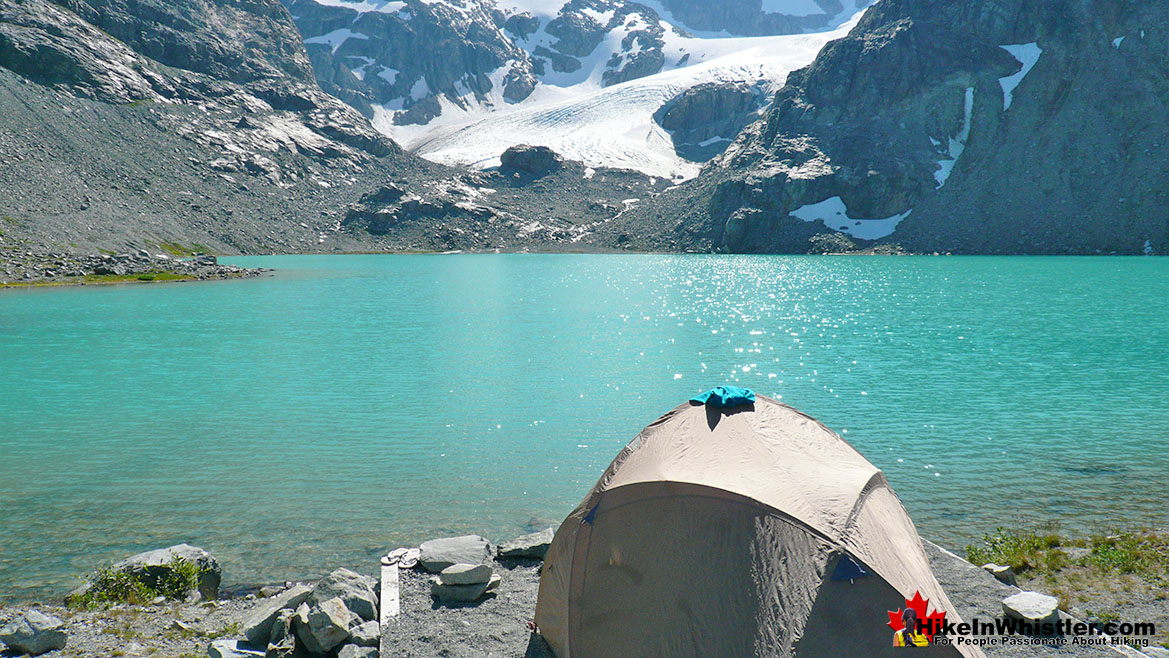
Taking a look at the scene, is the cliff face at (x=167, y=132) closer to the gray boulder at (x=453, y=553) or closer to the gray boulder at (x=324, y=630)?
the gray boulder at (x=453, y=553)

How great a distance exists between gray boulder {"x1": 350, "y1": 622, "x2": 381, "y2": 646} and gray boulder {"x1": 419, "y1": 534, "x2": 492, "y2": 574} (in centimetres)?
158

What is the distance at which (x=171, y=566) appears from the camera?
30.1 ft

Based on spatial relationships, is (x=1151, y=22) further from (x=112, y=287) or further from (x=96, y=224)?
(x=96, y=224)

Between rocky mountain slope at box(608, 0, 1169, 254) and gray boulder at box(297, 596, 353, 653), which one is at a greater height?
rocky mountain slope at box(608, 0, 1169, 254)

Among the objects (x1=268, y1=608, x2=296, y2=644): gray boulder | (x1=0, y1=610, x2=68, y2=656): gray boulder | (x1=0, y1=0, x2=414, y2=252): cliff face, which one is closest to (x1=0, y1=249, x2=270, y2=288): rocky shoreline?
(x1=0, y1=0, x2=414, y2=252): cliff face

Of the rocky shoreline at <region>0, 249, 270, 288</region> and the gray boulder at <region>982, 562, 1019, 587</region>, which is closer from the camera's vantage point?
the gray boulder at <region>982, 562, 1019, 587</region>

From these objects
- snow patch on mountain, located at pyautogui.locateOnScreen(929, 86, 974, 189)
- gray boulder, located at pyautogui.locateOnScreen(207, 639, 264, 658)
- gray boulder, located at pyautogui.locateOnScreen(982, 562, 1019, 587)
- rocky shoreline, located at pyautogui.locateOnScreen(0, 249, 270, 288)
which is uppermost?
snow patch on mountain, located at pyautogui.locateOnScreen(929, 86, 974, 189)

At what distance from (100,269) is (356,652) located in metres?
74.8

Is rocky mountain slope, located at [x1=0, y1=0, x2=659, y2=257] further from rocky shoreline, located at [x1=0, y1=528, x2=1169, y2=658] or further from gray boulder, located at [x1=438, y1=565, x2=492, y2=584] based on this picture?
gray boulder, located at [x1=438, y1=565, x2=492, y2=584]

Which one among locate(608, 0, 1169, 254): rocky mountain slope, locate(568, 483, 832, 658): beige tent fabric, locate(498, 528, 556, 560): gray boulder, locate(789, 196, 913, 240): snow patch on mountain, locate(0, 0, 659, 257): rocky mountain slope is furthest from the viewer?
locate(789, 196, 913, 240): snow patch on mountain

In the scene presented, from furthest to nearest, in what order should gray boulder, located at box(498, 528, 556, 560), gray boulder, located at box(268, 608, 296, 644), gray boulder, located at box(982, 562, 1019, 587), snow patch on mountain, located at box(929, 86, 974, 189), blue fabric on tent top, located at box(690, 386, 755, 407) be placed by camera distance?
1. snow patch on mountain, located at box(929, 86, 974, 189)
2. gray boulder, located at box(498, 528, 556, 560)
3. gray boulder, located at box(982, 562, 1019, 587)
4. blue fabric on tent top, located at box(690, 386, 755, 407)
5. gray boulder, located at box(268, 608, 296, 644)

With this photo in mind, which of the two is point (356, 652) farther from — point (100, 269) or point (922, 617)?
point (100, 269)

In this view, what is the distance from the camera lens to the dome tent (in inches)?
228

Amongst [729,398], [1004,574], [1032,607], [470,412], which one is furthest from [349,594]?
[470,412]
